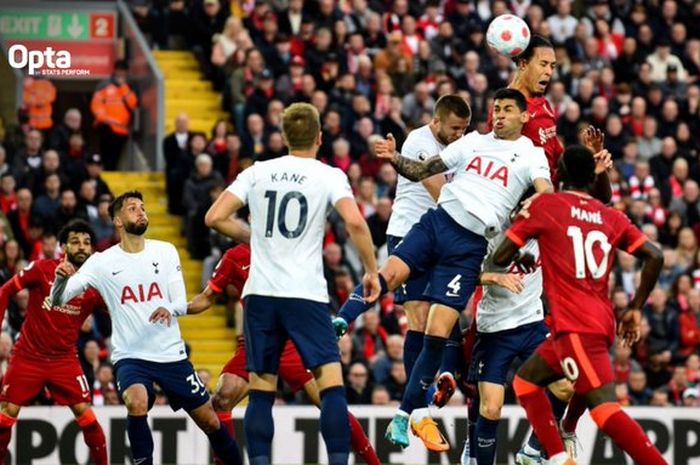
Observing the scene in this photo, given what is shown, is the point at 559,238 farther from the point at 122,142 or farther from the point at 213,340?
the point at 122,142

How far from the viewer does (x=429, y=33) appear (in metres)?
28.1

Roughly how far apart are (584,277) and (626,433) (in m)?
1.15

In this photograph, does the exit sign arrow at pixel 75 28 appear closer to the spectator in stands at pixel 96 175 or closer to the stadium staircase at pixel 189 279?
the stadium staircase at pixel 189 279

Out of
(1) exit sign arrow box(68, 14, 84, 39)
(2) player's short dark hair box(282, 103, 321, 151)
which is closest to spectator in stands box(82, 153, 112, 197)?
(1) exit sign arrow box(68, 14, 84, 39)

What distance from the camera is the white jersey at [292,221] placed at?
1337 centimetres

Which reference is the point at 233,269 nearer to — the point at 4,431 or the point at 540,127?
the point at 4,431

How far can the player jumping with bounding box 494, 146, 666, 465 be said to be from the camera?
13.4m

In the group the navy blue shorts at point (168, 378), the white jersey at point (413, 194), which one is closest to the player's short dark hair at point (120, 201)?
the navy blue shorts at point (168, 378)

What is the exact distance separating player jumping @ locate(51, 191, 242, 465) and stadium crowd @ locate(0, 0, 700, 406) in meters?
5.40

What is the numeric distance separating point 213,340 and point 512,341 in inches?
357

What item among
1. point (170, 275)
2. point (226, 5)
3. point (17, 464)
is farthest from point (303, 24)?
point (170, 275)

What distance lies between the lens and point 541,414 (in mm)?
13766

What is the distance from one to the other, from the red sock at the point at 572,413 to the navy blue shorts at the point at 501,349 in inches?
22.8

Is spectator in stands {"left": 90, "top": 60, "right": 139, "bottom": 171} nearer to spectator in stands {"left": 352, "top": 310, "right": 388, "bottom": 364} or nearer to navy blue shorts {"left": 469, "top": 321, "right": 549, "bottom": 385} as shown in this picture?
spectator in stands {"left": 352, "top": 310, "right": 388, "bottom": 364}
